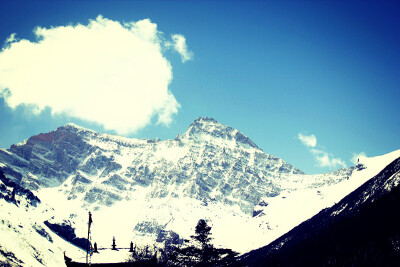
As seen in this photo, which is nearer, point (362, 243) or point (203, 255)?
point (203, 255)

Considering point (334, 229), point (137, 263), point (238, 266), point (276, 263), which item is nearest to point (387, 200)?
point (334, 229)

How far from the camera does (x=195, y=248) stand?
48.6 metres

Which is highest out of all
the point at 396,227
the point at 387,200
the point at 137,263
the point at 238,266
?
the point at 387,200

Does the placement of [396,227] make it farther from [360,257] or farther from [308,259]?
[308,259]

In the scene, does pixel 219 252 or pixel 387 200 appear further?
pixel 387 200

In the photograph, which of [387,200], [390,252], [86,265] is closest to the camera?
[86,265]

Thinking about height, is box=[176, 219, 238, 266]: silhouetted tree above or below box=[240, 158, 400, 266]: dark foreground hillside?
below

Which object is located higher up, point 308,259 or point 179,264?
point 308,259

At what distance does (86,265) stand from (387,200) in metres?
154

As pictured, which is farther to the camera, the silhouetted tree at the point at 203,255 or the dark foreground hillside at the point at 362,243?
the dark foreground hillside at the point at 362,243

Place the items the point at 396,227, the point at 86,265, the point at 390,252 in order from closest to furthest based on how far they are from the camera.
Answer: the point at 86,265 → the point at 390,252 → the point at 396,227

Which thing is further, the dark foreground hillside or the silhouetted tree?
the dark foreground hillside

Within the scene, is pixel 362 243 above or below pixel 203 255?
above

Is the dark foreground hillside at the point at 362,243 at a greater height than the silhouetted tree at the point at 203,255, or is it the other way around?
the dark foreground hillside at the point at 362,243
